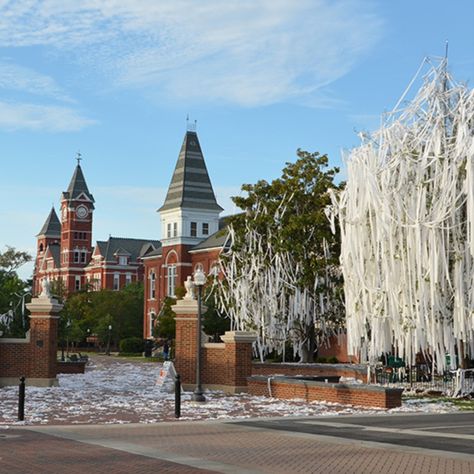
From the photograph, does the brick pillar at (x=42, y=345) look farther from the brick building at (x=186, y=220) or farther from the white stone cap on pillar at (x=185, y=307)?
the brick building at (x=186, y=220)

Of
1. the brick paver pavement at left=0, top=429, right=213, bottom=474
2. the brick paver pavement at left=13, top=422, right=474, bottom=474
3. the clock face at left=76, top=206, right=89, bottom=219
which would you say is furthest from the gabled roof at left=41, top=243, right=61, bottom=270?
the brick paver pavement at left=0, top=429, right=213, bottom=474

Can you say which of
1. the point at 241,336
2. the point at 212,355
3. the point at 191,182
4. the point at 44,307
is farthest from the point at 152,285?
the point at 241,336

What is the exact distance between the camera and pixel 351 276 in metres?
25.7

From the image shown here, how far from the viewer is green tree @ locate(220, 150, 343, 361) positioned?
127 feet

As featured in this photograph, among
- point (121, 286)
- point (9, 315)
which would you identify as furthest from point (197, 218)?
point (9, 315)

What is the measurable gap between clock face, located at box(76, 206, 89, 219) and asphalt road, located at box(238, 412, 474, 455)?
403 feet

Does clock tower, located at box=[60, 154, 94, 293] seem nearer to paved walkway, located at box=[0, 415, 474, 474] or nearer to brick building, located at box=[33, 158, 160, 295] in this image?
brick building, located at box=[33, 158, 160, 295]

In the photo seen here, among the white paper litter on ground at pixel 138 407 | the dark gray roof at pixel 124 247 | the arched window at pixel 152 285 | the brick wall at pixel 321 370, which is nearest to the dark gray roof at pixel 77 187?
the dark gray roof at pixel 124 247

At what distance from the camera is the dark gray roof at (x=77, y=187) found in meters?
140

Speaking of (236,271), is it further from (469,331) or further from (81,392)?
(469,331)

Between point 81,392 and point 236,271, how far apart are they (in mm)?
13277

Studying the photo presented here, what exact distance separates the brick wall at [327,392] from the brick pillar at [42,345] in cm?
803

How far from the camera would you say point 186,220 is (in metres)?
96.4

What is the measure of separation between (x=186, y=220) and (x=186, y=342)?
64.9 m
